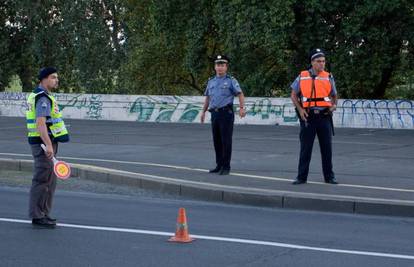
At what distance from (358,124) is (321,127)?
16.4 metres

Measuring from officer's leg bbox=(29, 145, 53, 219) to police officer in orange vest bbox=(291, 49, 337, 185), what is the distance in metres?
4.04

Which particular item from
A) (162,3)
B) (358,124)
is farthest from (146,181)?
(162,3)

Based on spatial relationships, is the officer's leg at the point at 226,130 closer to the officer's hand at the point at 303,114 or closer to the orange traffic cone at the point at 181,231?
the officer's hand at the point at 303,114

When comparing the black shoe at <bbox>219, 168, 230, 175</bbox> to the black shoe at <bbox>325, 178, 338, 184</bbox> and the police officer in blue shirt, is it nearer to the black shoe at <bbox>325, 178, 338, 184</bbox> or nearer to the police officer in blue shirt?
the police officer in blue shirt

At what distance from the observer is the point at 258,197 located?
34.8 ft

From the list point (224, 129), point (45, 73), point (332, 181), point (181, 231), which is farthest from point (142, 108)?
point (181, 231)

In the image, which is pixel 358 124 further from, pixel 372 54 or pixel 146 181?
pixel 146 181

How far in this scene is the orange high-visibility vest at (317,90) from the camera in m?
11.2

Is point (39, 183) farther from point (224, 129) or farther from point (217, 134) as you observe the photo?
point (217, 134)

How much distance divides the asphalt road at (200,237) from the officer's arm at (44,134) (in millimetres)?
861

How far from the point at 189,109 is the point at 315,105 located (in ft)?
62.3

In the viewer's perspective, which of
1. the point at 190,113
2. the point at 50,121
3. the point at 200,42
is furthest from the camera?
the point at 200,42

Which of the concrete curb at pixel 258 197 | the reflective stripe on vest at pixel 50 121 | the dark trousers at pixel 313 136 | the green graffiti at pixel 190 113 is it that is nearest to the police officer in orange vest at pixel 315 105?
the dark trousers at pixel 313 136

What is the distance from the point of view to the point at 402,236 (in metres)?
8.41
